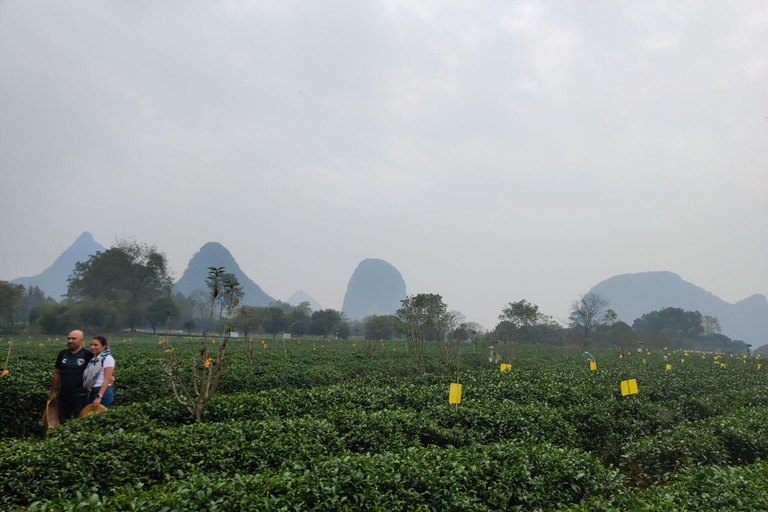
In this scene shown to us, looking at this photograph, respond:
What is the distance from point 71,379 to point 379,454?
16.9ft

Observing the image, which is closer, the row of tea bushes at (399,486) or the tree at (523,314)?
the row of tea bushes at (399,486)

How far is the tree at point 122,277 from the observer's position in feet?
194

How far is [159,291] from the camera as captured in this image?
209 ft

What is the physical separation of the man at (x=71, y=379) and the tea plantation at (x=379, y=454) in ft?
2.39

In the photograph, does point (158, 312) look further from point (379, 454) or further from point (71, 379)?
point (379, 454)

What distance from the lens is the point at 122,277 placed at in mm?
59938

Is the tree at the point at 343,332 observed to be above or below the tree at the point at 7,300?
below

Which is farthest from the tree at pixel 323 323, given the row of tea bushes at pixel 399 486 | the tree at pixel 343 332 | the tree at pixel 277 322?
the row of tea bushes at pixel 399 486

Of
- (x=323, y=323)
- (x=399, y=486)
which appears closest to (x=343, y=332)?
(x=323, y=323)

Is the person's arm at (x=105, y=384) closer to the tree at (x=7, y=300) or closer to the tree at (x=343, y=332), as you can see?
the tree at (x=7, y=300)

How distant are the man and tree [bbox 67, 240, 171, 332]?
2246 inches

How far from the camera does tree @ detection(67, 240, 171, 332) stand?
59.1 metres

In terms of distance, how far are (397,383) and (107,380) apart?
6631mm

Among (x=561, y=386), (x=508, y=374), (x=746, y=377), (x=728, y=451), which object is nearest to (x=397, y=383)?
(x=508, y=374)
